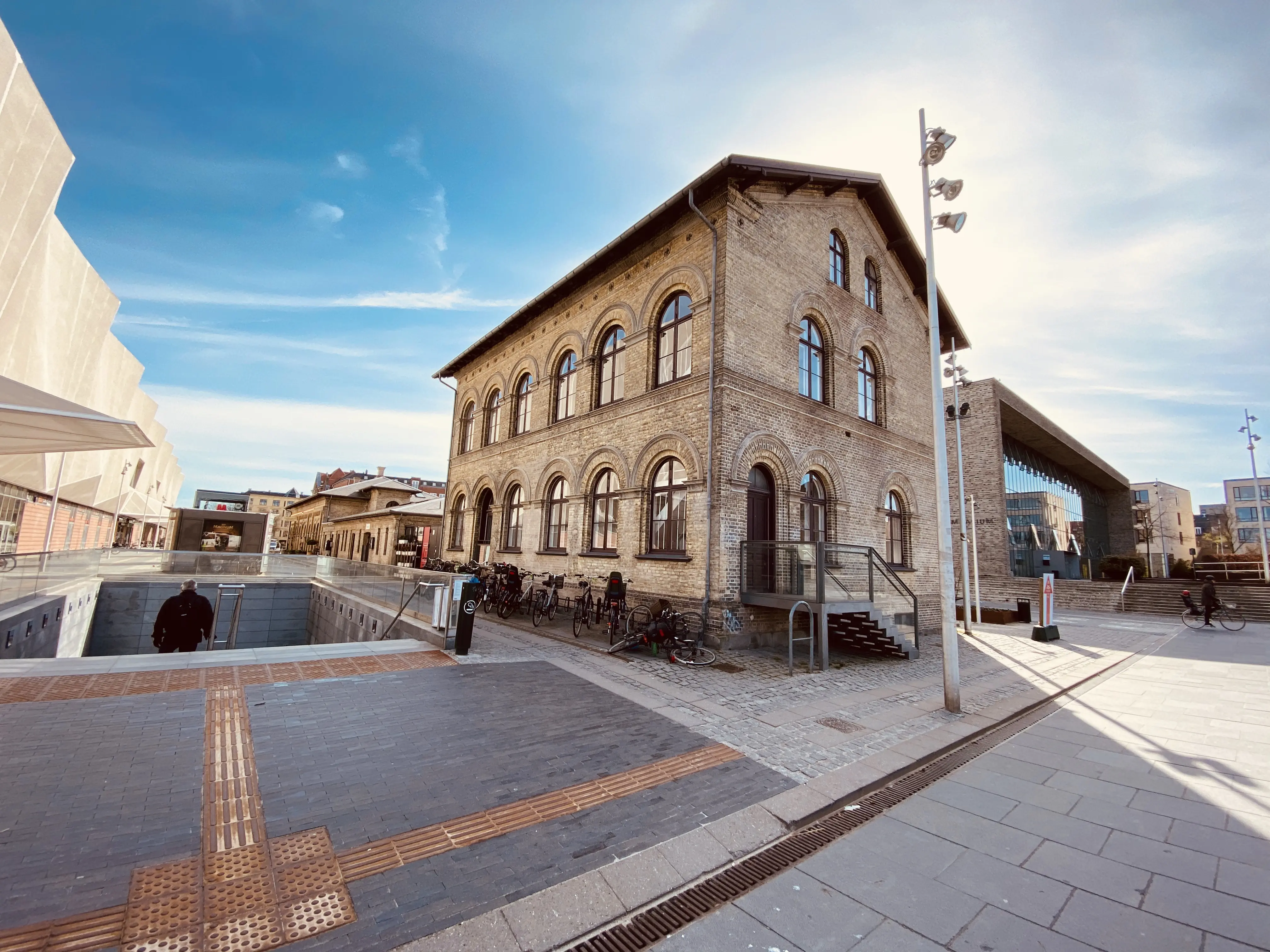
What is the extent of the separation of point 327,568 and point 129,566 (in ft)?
20.2

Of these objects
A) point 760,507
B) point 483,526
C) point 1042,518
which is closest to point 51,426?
point 760,507

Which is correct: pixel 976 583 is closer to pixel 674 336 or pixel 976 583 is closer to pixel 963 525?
pixel 963 525

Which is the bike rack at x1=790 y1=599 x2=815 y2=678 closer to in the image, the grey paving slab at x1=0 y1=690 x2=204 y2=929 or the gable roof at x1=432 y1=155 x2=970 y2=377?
the grey paving slab at x1=0 y1=690 x2=204 y2=929

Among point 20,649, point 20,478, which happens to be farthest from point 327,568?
point 20,478

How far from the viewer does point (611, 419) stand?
13867 mm

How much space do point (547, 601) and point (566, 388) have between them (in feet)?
21.2

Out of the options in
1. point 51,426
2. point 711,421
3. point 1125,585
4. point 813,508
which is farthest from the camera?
point 1125,585

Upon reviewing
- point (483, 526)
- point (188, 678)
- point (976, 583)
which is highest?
point (483, 526)

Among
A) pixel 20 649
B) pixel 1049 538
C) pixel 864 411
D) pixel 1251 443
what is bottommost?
pixel 20 649

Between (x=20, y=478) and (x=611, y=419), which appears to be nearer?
(x=611, y=419)

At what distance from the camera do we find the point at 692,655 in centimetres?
955

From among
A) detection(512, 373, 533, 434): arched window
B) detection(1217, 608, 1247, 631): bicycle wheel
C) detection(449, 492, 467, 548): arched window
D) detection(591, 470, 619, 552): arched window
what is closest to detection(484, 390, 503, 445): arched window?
detection(512, 373, 533, 434): arched window

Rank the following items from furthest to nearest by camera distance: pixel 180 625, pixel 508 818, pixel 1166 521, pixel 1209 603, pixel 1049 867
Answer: pixel 1166 521 < pixel 1209 603 < pixel 180 625 < pixel 508 818 < pixel 1049 867

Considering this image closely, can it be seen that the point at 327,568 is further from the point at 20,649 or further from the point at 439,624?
the point at 439,624
